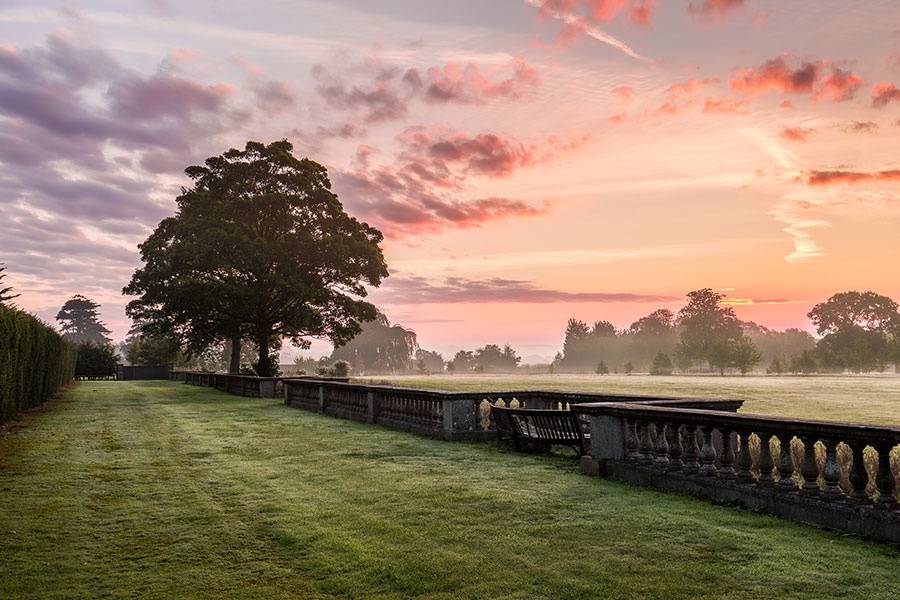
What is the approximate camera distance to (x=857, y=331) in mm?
122062

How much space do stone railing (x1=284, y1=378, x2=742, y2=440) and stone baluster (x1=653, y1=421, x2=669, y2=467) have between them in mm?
2649

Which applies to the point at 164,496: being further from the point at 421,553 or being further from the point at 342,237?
the point at 342,237

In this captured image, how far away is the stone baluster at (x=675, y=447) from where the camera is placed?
9625 millimetres

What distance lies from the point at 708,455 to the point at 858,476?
6.69 feet

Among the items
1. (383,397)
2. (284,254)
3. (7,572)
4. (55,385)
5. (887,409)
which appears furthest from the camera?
(284,254)

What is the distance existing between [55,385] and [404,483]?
30.7 m

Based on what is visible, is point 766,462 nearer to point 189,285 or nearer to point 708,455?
point 708,455

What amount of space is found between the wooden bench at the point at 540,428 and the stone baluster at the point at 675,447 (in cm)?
280

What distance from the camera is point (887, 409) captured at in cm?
3041

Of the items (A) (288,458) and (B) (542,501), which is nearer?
(B) (542,501)

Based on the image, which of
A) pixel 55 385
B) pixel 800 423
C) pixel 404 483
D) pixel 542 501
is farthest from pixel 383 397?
pixel 55 385

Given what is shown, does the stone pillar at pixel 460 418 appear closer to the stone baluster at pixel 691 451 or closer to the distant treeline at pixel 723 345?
the stone baluster at pixel 691 451

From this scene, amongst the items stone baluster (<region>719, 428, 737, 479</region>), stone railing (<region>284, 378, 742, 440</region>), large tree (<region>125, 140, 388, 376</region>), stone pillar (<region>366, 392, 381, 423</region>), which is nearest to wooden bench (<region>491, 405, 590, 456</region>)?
stone railing (<region>284, 378, 742, 440</region>)

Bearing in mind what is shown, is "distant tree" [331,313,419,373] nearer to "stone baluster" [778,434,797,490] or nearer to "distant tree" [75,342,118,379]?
"distant tree" [75,342,118,379]
